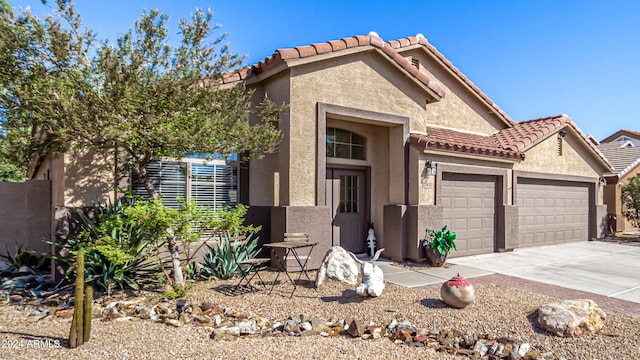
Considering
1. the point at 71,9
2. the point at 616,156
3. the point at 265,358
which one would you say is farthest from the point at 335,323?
the point at 616,156

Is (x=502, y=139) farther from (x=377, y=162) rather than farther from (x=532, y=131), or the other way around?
(x=377, y=162)

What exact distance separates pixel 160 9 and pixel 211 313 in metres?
4.95

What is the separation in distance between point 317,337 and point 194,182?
4997mm

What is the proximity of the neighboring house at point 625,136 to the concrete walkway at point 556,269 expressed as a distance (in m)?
23.8

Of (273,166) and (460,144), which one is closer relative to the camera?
(273,166)

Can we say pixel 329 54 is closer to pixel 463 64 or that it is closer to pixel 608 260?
pixel 463 64

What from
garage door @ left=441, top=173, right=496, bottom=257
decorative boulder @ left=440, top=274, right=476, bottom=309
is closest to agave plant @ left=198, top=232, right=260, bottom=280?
decorative boulder @ left=440, top=274, right=476, bottom=309

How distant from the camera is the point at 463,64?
14867mm

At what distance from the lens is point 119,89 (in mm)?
5824

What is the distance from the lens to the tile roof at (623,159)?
19305 millimetres

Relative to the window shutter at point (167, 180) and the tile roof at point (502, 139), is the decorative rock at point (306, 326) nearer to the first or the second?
the window shutter at point (167, 180)

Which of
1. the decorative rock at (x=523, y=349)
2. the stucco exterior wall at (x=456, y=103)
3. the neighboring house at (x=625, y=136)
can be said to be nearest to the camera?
the decorative rock at (x=523, y=349)

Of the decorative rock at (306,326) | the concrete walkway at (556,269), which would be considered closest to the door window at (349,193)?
the concrete walkway at (556,269)

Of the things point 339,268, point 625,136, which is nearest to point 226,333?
point 339,268
